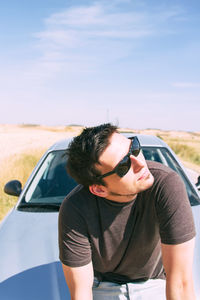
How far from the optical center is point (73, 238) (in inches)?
70.4

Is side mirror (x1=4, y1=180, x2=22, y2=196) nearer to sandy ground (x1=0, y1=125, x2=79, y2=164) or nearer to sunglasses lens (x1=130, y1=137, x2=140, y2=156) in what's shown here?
sunglasses lens (x1=130, y1=137, x2=140, y2=156)

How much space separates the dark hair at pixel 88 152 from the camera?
173 cm

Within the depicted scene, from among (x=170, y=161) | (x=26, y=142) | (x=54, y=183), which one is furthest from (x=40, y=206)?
(x=26, y=142)

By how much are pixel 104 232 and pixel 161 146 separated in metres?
2.01

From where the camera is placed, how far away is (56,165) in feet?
12.6

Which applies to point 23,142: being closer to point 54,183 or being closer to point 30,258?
point 54,183

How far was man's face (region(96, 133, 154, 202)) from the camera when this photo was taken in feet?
5.69

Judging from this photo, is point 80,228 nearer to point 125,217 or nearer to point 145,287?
point 125,217

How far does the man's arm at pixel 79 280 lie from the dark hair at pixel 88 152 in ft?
1.38

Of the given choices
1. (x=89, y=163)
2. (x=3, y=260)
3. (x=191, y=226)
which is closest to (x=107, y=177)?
(x=89, y=163)

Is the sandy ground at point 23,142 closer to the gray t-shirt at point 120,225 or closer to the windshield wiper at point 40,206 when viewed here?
the windshield wiper at point 40,206

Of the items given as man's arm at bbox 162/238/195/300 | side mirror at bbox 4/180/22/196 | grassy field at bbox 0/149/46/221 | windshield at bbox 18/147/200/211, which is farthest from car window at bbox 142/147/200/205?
grassy field at bbox 0/149/46/221

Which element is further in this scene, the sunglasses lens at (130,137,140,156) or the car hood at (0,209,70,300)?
the car hood at (0,209,70,300)

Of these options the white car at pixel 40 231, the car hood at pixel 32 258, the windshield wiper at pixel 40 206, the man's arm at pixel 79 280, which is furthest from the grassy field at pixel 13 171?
the man's arm at pixel 79 280
